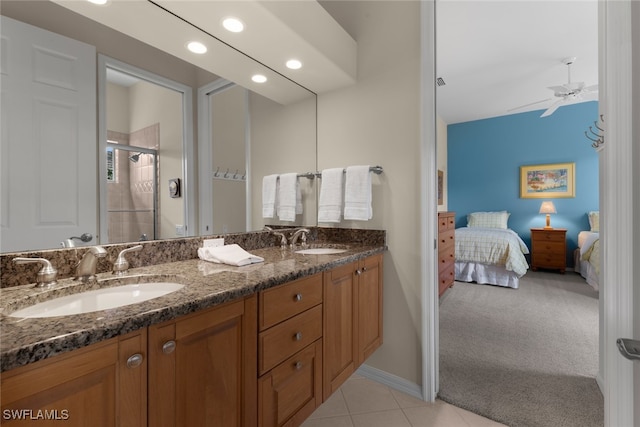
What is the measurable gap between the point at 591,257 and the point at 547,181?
6.85 feet

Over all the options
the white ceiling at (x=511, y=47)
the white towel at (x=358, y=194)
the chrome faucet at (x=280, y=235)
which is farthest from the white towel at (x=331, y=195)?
the white ceiling at (x=511, y=47)

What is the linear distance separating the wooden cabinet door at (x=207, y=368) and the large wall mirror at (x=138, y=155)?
0.64 m

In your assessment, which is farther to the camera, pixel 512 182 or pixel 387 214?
pixel 512 182

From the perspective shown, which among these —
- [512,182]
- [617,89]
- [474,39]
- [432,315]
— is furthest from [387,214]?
[512,182]

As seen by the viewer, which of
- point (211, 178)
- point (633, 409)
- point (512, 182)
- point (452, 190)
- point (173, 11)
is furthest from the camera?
point (452, 190)

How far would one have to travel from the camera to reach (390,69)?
1840mm

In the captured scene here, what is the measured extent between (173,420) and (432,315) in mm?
1463

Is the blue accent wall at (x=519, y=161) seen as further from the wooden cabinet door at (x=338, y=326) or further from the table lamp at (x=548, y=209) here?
the wooden cabinet door at (x=338, y=326)

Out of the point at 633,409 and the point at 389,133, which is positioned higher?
the point at 389,133

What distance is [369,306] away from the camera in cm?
171

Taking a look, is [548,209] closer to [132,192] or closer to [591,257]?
[591,257]

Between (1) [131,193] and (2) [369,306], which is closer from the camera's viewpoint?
(1) [131,193]

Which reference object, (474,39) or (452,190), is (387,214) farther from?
(452,190)

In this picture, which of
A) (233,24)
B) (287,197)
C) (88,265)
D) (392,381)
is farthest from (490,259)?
(88,265)
